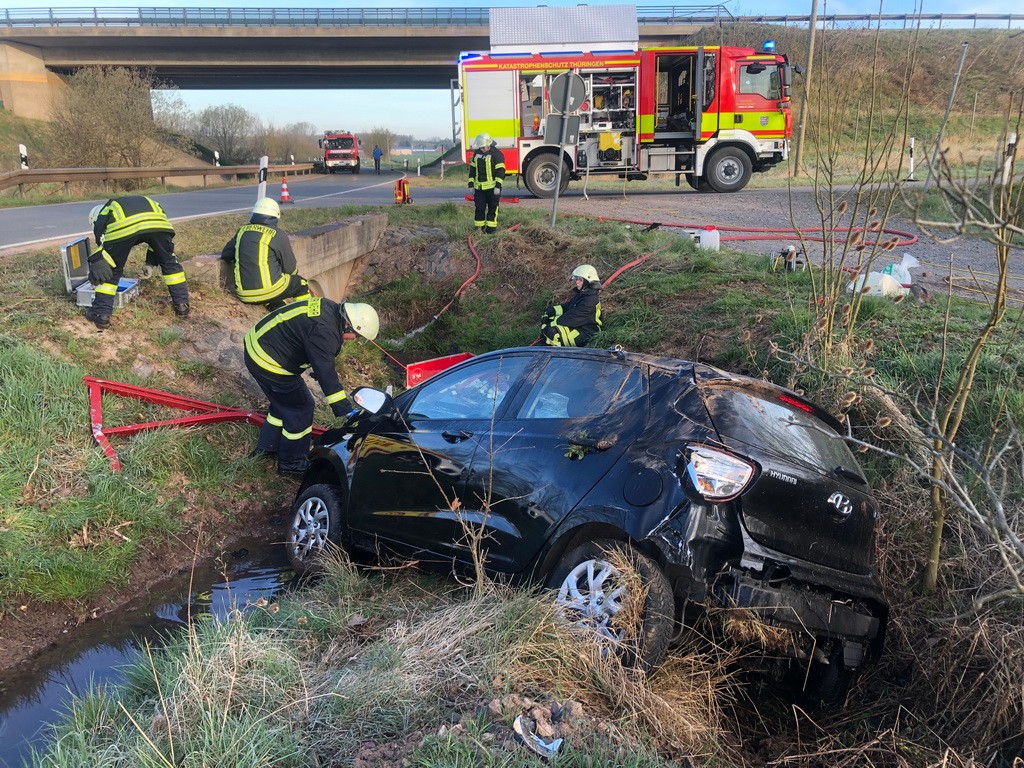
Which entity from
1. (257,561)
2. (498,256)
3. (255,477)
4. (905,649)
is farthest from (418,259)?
(905,649)

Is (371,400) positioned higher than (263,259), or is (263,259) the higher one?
(263,259)

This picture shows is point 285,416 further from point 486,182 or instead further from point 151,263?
point 486,182

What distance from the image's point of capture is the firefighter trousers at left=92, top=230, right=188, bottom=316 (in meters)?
7.23

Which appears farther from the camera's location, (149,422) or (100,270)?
(100,270)

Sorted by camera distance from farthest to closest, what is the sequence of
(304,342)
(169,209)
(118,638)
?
(169,209), (304,342), (118,638)

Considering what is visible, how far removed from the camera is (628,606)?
3170mm

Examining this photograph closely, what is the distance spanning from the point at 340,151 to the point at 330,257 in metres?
35.4

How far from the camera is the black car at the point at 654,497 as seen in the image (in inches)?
126

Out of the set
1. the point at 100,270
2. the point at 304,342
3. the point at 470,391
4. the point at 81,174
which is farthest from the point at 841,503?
the point at 81,174

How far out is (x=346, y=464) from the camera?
5.06m

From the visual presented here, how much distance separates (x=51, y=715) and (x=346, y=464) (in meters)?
1.99

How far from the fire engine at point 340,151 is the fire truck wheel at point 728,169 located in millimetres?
28925

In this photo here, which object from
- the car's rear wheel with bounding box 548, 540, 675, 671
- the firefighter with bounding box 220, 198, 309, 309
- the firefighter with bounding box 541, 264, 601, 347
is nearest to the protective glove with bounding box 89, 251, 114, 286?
the firefighter with bounding box 220, 198, 309, 309

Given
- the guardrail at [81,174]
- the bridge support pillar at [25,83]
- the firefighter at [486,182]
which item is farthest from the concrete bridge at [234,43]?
the firefighter at [486,182]
